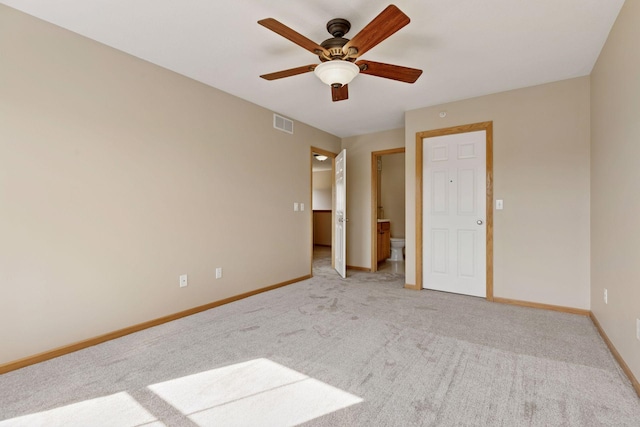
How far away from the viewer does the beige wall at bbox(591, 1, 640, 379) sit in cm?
181

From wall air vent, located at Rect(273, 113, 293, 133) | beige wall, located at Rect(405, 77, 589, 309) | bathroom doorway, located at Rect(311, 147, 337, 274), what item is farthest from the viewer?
bathroom doorway, located at Rect(311, 147, 337, 274)

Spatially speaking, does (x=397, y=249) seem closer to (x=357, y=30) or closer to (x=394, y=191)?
(x=394, y=191)

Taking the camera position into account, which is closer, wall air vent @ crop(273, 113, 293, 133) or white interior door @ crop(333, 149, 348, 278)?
wall air vent @ crop(273, 113, 293, 133)

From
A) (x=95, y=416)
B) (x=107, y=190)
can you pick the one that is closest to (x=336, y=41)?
(x=107, y=190)

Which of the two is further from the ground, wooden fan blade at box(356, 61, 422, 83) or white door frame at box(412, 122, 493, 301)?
wooden fan blade at box(356, 61, 422, 83)

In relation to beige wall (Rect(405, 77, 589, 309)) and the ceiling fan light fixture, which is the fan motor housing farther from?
beige wall (Rect(405, 77, 589, 309))

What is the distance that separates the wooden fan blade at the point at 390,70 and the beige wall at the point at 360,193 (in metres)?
2.76

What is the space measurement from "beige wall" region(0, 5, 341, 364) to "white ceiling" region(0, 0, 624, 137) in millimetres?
263

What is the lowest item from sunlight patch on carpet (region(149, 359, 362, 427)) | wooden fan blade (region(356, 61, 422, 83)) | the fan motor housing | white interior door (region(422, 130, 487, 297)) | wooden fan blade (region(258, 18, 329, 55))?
sunlight patch on carpet (region(149, 359, 362, 427))

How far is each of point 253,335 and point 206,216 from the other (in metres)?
1.42

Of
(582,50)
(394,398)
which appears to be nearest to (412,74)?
(582,50)

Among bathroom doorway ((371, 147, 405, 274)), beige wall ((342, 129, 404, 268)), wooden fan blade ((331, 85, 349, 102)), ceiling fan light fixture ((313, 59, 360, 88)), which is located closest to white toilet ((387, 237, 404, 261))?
bathroom doorway ((371, 147, 405, 274))

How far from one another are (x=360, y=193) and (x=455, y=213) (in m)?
1.89

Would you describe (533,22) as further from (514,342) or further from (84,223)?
(84,223)
